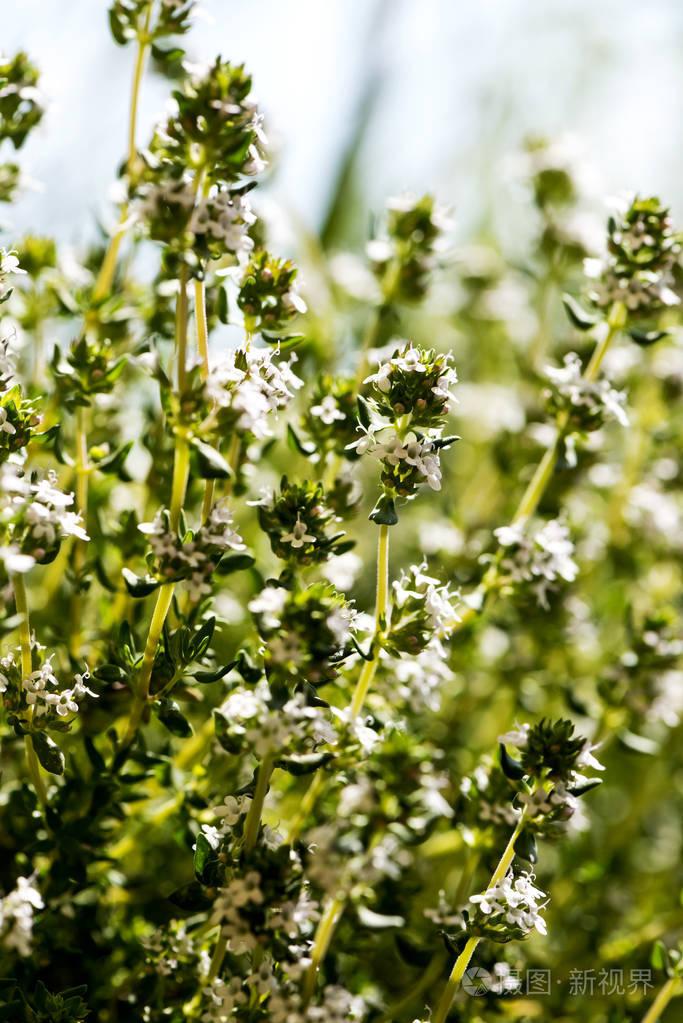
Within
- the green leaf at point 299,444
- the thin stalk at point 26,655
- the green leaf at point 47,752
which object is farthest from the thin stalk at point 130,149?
the green leaf at point 47,752

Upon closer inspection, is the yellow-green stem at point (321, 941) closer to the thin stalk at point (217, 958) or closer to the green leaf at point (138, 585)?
the thin stalk at point (217, 958)

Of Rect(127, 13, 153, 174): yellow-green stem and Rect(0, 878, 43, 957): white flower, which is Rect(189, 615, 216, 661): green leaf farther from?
Rect(127, 13, 153, 174): yellow-green stem

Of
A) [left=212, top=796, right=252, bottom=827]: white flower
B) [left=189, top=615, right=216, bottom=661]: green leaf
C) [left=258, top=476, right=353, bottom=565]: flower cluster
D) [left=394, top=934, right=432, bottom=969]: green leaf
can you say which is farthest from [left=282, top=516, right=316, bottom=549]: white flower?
[left=394, top=934, right=432, bottom=969]: green leaf

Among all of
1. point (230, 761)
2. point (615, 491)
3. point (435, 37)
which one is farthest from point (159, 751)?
point (435, 37)

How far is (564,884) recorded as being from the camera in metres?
1.33

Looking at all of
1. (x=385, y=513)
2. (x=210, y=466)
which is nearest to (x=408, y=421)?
(x=385, y=513)

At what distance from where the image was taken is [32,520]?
76cm

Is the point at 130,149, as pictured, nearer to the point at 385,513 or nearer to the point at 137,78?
the point at 137,78

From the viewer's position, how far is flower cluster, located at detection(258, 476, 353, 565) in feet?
2.82

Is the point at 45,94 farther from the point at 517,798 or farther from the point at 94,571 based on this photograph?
the point at 517,798

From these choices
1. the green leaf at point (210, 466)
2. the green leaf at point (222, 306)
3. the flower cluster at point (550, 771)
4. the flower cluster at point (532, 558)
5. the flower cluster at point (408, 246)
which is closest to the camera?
the green leaf at point (210, 466)

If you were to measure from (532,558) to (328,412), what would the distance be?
0.92ft

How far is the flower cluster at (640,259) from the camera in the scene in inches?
40.6

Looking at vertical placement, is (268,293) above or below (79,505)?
above
